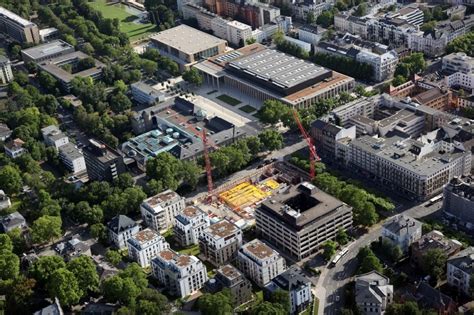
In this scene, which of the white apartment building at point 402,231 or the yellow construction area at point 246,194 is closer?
the white apartment building at point 402,231

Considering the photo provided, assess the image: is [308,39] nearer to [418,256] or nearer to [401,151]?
[401,151]

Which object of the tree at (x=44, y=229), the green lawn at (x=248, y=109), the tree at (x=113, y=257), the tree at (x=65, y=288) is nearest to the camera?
the tree at (x=65, y=288)

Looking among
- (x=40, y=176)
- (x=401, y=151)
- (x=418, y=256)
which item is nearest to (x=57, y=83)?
(x=40, y=176)

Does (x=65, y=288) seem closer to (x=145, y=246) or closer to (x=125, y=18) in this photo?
(x=145, y=246)

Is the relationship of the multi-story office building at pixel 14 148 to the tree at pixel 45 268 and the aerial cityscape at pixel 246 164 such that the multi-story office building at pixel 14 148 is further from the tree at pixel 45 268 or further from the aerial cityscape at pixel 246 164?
the tree at pixel 45 268

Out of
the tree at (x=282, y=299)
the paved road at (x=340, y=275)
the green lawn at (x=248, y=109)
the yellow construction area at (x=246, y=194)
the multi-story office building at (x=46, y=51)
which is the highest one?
the multi-story office building at (x=46, y=51)

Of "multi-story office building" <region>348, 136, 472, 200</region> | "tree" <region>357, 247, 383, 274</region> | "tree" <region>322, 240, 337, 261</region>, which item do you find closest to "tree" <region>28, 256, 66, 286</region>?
"tree" <region>322, 240, 337, 261</region>

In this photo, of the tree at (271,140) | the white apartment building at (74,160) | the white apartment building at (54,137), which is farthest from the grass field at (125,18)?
the tree at (271,140)

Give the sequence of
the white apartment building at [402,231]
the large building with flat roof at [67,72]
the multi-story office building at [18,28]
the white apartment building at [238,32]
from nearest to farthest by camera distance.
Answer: the white apartment building at [402,231] < the large building with flat roof at [67,72] < the white apartment building at [238,32] < the multi-story office building at [18,28]
